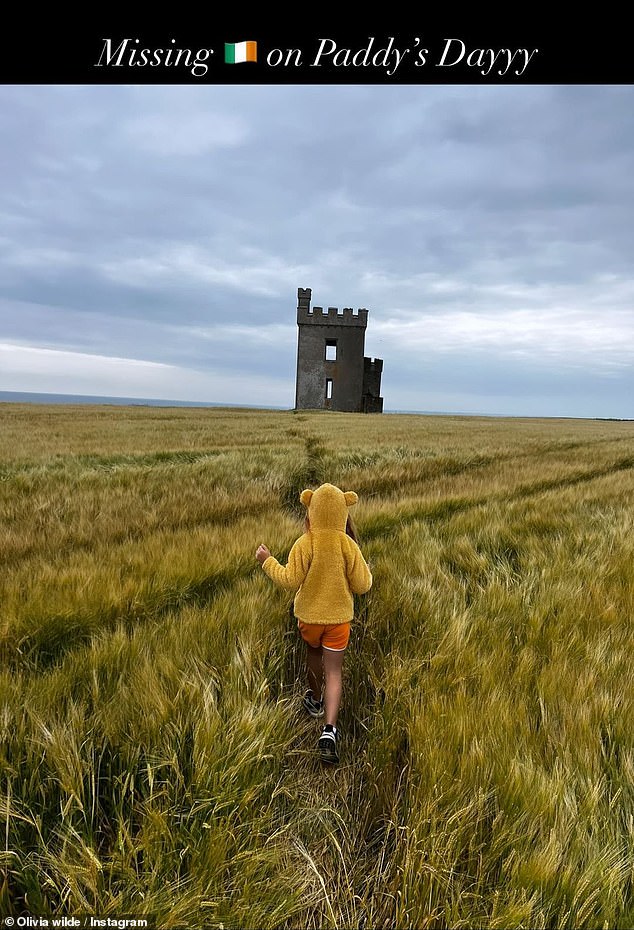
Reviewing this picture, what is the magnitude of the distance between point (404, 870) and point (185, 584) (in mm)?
1707

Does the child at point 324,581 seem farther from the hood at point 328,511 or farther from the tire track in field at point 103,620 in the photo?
the tire track in field at point 103,620

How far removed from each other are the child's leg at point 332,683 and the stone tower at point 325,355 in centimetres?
4207

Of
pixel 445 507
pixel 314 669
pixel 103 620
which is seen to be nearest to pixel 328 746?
pixel 314 669

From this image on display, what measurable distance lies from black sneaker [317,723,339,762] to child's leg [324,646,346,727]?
0.14ft

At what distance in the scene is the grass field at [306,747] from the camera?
87cm

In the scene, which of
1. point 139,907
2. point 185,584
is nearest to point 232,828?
point 139,907

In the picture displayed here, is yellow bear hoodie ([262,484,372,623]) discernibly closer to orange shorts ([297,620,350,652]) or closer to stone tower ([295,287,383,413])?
orange shorts ([297,620,350,652])

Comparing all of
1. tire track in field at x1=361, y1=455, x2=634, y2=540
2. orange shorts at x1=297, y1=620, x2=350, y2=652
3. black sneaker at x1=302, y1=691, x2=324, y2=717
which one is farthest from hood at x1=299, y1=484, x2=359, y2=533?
tire track in field at x1=361, y1=455, x2=634, y2=540

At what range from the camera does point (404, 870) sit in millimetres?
898

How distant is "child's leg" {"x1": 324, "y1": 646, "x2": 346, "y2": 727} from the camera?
147 centimetres

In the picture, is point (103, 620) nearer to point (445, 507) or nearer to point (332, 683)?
point (332, 683)

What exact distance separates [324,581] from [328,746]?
1.86 ft

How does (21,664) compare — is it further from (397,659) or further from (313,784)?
(397,659)

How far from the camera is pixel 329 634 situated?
1.64 m
